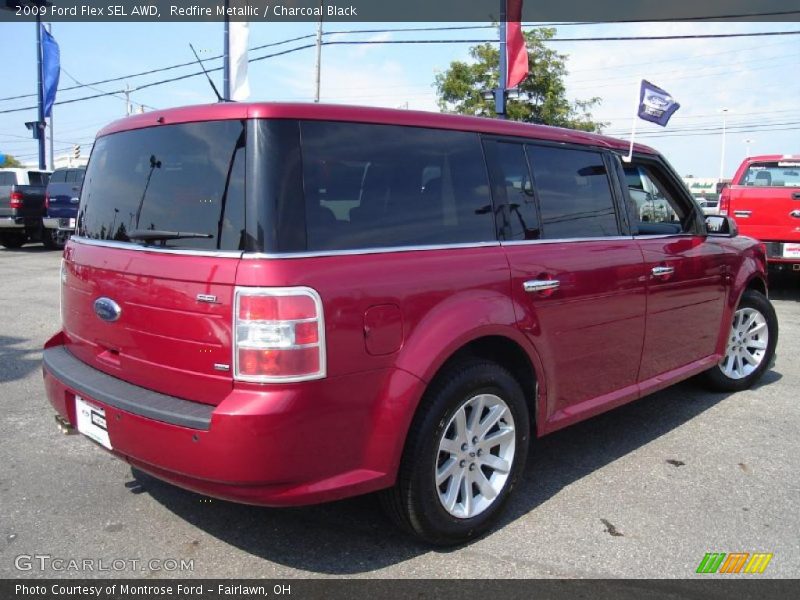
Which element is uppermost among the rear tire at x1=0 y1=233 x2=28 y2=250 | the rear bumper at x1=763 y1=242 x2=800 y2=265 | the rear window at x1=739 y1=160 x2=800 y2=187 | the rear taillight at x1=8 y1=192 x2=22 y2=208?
the rear window at x1=739 y1=160 x2=800 y2=187

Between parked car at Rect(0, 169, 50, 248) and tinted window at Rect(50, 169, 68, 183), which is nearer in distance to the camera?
parked car at Rect(0, 169, 50, 248)

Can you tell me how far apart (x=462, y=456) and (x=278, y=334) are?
110 centimetres

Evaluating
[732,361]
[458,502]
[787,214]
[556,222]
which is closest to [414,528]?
[458,502]

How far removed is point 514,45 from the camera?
1165 centimetres

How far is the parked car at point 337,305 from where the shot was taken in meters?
2.37

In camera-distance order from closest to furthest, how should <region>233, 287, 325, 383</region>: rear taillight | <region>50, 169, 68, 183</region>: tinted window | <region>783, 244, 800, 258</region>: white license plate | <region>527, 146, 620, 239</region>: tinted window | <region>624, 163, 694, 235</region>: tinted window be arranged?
<region>233, 287, 325, 383</region>: rear taillight → <region>527, 146, 620, 239</region>: tinted window → <region>624, 163, 694, 235</region>: tinted window → <region>783, 244, 800, 258</region>: white license plate → <region>50, 169, 68, 183</region>: tinted window

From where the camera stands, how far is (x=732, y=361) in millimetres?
5230

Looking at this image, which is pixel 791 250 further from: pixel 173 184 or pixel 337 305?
pixel 173 184

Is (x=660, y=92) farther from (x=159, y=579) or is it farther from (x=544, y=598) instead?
(x=159, y=579)

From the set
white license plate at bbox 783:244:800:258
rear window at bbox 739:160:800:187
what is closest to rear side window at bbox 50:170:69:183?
rear window at bbox 739:160:800:187

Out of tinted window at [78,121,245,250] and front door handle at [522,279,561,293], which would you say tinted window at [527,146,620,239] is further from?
tinted window at [78,121,245,250]

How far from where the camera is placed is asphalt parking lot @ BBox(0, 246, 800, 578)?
9.20ft

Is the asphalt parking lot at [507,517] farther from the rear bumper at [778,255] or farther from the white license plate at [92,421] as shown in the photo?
the rear bumper at [778,255]

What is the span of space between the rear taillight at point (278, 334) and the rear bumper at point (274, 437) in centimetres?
6
